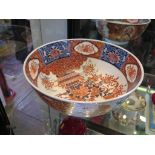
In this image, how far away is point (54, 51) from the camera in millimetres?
567

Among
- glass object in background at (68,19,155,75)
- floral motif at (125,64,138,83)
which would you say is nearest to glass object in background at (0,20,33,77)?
glass object in background at (68,19,155,75)

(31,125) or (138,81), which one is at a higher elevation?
(138,81)

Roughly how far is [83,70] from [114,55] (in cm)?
10

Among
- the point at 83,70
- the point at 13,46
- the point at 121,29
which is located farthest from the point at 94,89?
the point at 13,46

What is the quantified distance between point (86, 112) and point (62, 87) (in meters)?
0.16

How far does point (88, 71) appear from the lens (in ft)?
1.99

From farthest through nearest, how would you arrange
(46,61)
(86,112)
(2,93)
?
(2,93)
(46,61)
(86,112)

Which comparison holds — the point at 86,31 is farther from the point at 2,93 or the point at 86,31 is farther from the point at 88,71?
the point at 2,93

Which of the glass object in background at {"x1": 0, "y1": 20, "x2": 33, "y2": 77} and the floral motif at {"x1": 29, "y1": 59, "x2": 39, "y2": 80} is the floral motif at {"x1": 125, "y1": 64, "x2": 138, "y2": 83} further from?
the glass object in background at {"x1": 0, "y1": 20, "x2": 33, "y2": 77}

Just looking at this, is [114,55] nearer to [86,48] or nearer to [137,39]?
[86,48]

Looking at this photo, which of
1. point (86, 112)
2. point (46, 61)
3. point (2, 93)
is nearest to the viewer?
point (86, 112)

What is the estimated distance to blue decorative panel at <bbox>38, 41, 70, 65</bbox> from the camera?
1.80 ft
